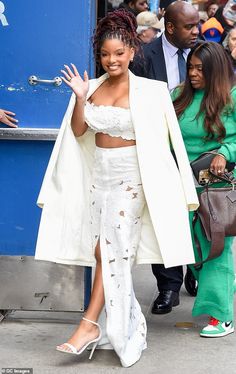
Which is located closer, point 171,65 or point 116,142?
point 116,142

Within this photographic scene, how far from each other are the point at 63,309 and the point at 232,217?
3.77 ft

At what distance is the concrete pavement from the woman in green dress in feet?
0.64

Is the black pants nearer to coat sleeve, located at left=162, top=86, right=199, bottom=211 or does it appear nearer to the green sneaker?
the green sneaker

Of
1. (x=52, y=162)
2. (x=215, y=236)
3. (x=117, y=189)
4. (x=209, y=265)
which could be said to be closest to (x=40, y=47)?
(x=52, y=162)

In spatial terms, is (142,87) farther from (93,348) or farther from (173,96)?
(93,348)

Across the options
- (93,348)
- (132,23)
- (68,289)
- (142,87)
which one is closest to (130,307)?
(93,348)

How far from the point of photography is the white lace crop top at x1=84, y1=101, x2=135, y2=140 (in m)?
4.67

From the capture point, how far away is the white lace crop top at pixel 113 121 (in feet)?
15.3

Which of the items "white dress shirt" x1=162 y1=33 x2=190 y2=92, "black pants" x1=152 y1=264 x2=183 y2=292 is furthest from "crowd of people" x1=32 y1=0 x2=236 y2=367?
"white dress shirt" x1=162 y1=33 x2=190 y2=92

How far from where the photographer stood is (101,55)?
474cm

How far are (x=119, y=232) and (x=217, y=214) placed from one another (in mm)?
716

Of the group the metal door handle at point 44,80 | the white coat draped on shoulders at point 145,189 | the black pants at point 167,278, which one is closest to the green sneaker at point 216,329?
the black pants at point 167,278

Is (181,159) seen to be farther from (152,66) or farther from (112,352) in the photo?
(152,66)

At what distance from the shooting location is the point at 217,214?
514cm
